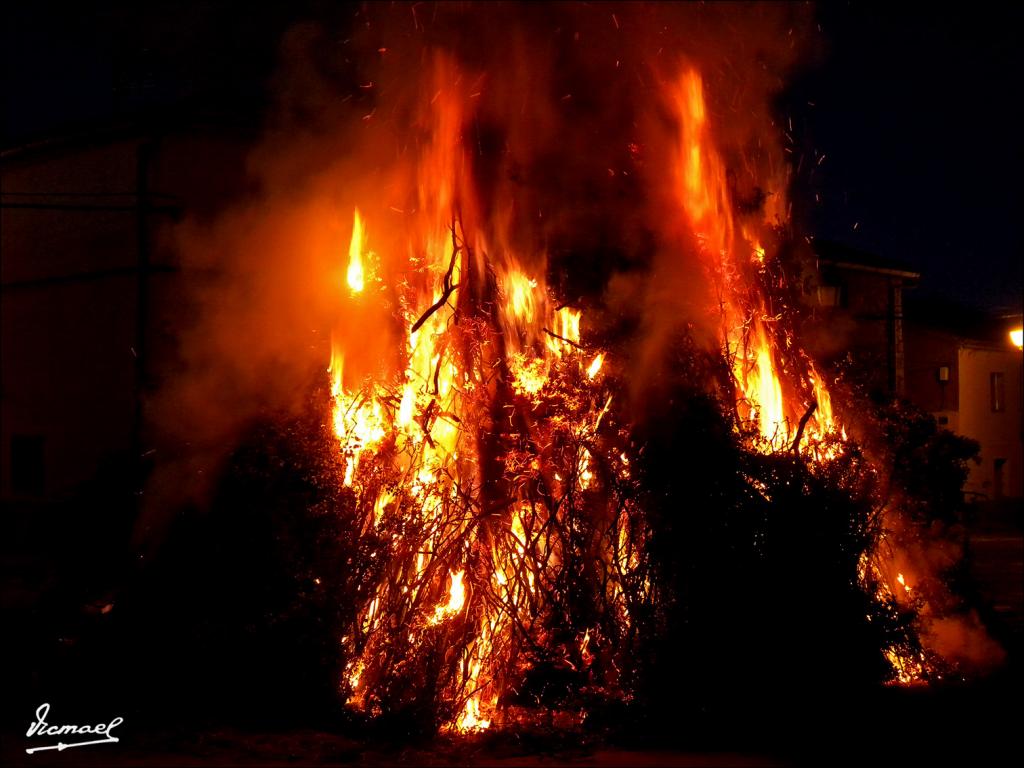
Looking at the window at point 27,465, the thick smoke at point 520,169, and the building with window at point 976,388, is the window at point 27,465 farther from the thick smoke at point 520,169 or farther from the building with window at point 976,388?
the building with window at point 976,388

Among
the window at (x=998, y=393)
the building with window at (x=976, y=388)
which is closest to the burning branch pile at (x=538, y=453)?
the building with window at (x=976, y=388)

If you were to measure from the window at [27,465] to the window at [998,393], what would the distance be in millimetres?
32008

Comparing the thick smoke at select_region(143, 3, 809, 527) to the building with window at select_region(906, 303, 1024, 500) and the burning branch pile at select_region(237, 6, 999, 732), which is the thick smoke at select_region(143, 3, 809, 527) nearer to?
the burning branch pile at select_region(237, 6, 999, 732)

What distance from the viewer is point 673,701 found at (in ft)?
Answer: 24.2

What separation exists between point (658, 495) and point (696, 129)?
371cm

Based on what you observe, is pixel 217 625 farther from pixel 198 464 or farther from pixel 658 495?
pixel 658 495

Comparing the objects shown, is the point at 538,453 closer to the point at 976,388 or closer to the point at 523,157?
the point at 523,157

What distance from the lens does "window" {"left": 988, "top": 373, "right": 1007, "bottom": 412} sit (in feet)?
121

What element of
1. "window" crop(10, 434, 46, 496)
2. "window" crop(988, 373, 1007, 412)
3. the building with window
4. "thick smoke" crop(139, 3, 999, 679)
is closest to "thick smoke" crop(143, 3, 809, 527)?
"thick smoke" crop(139, 3, 999, 679)

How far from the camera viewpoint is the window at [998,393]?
36875 mm

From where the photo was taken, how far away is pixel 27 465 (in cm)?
2086

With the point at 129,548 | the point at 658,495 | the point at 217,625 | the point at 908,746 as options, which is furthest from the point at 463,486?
the point at 908,746

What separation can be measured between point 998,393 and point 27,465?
3275cm

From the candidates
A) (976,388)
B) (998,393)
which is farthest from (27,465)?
(998,393)
